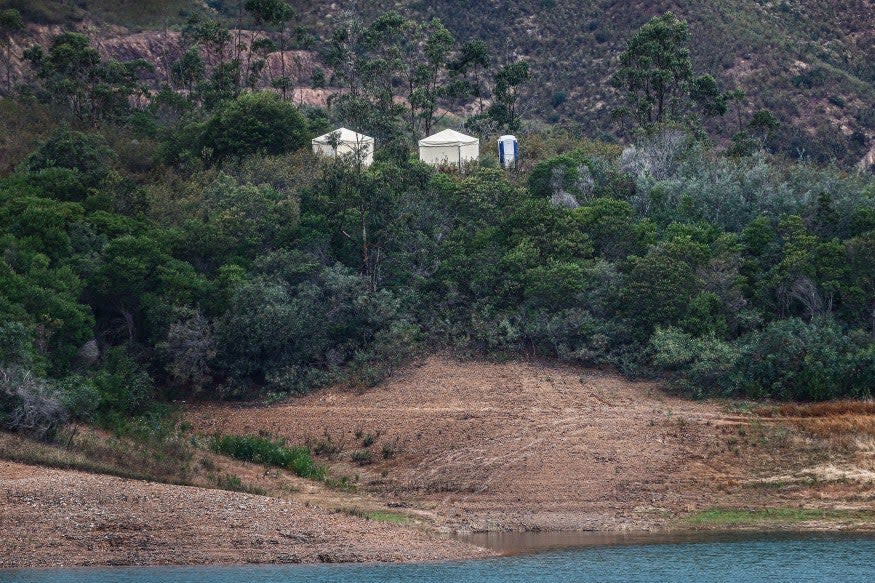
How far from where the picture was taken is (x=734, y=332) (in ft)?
144

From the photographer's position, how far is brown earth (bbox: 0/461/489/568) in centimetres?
3081

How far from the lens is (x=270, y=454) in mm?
38188

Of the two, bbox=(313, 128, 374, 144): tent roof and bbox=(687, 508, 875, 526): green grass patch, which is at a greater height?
bbox=(313, 128, 374, 144): tent roof

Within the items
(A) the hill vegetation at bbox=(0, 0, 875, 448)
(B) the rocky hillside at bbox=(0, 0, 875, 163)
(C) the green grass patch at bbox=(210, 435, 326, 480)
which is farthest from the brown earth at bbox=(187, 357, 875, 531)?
(B) the rocky hillside at bbox=(0, 0, 875, 163)

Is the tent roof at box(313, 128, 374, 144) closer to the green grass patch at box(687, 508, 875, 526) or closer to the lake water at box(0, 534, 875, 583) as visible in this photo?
the green grass patch at box(687, 508, 875, 526)

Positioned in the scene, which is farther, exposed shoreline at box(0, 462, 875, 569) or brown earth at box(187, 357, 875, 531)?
brown earth at box(187, 357, 875, 531)

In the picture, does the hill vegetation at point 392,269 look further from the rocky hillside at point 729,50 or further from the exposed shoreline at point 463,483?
the rocky hillside at point 729,50

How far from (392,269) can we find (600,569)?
18862 mm

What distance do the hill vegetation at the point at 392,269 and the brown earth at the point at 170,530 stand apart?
524cm

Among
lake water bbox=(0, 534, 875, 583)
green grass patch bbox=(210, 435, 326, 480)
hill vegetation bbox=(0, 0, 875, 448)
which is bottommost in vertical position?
lake water bbox=(0, 534, 875, 583)

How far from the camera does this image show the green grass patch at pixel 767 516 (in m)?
34.6

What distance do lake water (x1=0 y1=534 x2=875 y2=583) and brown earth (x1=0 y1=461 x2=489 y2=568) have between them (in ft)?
2.13

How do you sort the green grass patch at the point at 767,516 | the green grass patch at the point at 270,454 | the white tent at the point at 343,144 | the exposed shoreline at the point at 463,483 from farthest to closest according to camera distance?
the white tent at the point at 343,144, the green grass patch at the point at 270,454, the green grass patch at the point at 767,516, the exposed shoreline at the point at 463,483

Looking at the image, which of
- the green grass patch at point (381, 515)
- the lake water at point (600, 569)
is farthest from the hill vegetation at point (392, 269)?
the lake water at point (600, 569)
